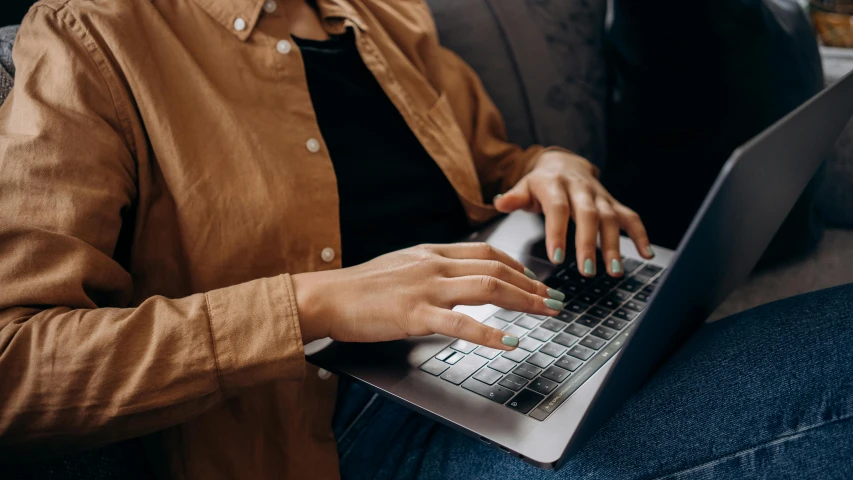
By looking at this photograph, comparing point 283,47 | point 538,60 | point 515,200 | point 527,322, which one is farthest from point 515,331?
point 538,60

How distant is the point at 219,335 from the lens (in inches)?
26.9

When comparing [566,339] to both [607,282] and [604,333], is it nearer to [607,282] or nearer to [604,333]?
[604,333]

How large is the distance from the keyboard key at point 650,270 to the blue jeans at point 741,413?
0.40ft

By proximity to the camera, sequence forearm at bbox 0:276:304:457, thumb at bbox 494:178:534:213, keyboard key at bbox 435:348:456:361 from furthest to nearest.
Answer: thumb at bbox 494:178:534:213
keyboard key at bbox 435:348:456:361
forearm at bbox 0:276:304:457

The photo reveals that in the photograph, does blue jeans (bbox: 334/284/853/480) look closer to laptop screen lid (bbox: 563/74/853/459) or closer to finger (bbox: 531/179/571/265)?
laptop screen lid (bbox: 563/74/853/459)

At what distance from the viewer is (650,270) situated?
926mm

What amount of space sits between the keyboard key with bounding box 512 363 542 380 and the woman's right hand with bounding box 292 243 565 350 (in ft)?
0.17

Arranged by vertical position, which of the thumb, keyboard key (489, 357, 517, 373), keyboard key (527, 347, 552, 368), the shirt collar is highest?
the shirt collar

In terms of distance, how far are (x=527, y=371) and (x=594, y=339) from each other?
0.10 metres

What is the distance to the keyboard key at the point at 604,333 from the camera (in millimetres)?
778

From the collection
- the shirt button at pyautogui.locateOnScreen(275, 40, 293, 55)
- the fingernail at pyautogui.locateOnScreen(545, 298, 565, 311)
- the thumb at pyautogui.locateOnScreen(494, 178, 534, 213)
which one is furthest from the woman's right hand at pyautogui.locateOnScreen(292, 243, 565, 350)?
the shirt button at pyautogui.locateOnScreen(275, 40, 293, 55)

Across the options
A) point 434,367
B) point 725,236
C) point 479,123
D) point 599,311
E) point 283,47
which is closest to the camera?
point 725,236

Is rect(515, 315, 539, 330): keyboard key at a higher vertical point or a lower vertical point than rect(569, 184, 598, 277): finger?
lower

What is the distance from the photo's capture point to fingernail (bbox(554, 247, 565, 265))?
0.87 m
